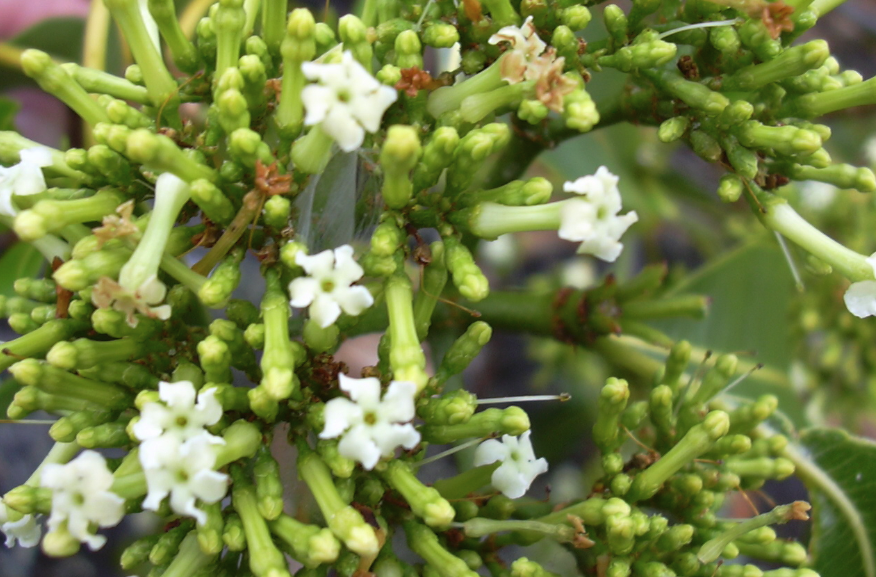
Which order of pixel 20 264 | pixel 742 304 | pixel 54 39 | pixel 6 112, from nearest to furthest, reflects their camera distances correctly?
pixel 20 264 < pixel 6 112 < pixel 54 39 < pixel 742 304

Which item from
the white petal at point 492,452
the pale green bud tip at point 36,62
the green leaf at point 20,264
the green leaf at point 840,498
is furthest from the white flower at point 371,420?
the green leaf at point 840,498

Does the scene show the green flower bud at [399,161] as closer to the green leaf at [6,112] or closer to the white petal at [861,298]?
the white petal at [861,298]

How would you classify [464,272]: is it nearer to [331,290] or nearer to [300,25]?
[331,290]

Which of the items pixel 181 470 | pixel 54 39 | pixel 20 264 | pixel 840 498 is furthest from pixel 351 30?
pixel 54 39

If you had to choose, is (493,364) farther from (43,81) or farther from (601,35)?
(43,81)

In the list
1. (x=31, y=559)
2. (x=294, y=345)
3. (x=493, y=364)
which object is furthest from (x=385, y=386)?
(x=493, y=364)
